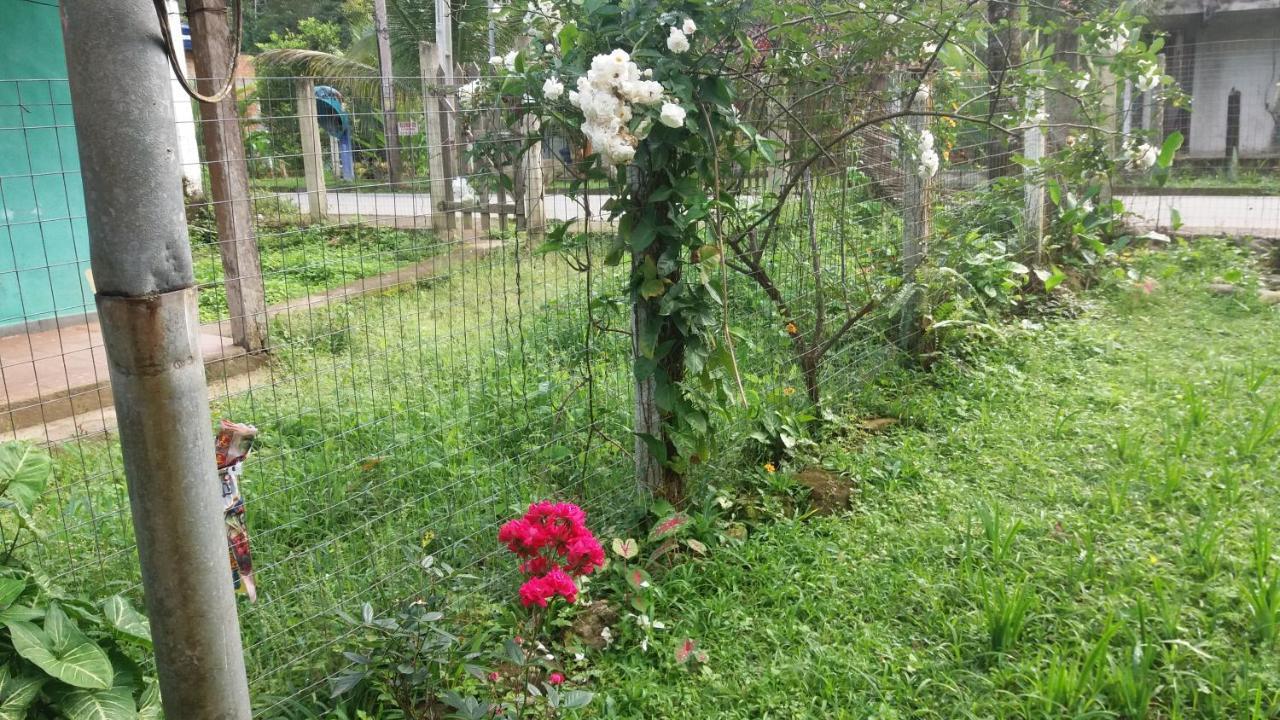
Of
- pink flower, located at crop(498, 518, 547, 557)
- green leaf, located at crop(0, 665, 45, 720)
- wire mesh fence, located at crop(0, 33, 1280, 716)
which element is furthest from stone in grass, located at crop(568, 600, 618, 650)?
green leaf, located at crop(0, 665, 45, 720)

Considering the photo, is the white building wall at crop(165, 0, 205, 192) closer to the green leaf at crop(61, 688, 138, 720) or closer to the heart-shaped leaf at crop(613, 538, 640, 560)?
the heart-shaped leaf at crop(613, 538, 640, 560)

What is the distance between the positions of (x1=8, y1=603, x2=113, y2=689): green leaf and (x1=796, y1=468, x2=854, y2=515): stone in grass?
2545 mm

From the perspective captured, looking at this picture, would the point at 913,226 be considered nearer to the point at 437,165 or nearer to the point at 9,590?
the point at 437,165

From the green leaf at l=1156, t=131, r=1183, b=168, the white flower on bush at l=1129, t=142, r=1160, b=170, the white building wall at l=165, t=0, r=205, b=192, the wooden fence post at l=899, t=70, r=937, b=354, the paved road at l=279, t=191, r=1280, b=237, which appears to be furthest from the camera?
the paved road at l=279, t=191, r=1280, b=237

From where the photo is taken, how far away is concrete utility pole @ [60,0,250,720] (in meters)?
1.38

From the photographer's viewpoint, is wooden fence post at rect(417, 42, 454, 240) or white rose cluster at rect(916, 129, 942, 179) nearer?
wooden fence post at rect(417, 42, 454, 240)

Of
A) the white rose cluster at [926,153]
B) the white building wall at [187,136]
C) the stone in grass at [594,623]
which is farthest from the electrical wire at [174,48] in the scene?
the white building wall at [187,136]

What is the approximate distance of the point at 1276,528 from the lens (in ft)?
11.0

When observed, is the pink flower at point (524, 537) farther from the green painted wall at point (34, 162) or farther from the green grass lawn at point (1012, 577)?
the green painted wall at point (34, 162)

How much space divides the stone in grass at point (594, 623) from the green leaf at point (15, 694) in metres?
1.48

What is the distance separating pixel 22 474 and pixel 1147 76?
456 centimetres

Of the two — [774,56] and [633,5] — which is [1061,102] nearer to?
[774,56]

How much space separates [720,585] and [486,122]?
5.87 ft

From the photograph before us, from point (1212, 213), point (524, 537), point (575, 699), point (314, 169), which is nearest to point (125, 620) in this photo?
point (524, 537)
